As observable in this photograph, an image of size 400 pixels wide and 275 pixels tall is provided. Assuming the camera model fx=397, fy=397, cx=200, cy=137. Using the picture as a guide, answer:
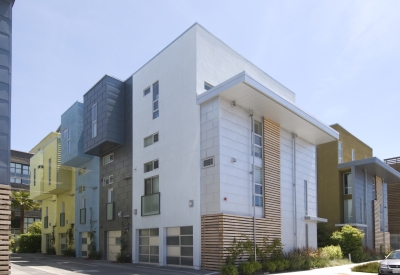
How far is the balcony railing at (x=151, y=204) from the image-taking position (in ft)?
64.2

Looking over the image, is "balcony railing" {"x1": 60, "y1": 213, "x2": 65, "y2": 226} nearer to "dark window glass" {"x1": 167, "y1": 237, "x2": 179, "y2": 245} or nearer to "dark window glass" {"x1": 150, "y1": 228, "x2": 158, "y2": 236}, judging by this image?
Answer: "dark window glass" {"x1": 150, "y1": 228, "x2": 158, "y2": 236}

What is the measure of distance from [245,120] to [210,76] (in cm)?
274

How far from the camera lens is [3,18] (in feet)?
33.2

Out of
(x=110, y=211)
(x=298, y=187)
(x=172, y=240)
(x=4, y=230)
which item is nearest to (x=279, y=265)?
(x=172, y=240)

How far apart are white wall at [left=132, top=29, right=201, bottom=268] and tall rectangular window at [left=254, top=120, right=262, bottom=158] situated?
126 inches

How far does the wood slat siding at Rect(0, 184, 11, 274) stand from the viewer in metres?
9.06

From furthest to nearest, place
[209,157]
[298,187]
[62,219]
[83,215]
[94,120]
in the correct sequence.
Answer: [62,219]
[83,215]
[94,120]
[298,187]
[209,157]

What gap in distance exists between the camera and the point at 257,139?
19625mm

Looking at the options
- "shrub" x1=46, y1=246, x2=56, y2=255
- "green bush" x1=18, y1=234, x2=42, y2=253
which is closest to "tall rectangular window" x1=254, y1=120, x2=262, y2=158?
"shrub" x1=46, y1=246, x2=56, y2=255

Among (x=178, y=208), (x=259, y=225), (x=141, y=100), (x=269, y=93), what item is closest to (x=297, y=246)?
(x=259, y=225)

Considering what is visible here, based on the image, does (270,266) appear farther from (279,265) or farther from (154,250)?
(154,250)

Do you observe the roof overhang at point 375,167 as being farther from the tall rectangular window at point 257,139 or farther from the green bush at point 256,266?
the green bush at point 256,266

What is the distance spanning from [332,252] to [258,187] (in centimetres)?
727

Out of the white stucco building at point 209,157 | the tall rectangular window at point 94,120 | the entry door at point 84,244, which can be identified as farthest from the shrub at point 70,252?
the tall rectangular window at point 94,120
